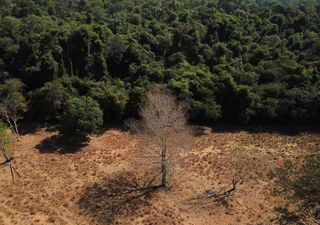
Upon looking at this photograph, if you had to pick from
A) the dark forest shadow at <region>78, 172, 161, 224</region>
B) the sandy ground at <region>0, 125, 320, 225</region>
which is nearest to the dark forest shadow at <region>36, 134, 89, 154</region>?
the sandy ground at <region>0, 125, 320, 225</region>

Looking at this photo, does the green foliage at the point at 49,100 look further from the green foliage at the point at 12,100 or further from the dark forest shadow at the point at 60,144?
the dark forest shadow at the point at 60,144

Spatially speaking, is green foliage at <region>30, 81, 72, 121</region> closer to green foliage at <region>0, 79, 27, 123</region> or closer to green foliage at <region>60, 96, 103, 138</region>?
green foliage at <region>0, 79, 27, 123</region>

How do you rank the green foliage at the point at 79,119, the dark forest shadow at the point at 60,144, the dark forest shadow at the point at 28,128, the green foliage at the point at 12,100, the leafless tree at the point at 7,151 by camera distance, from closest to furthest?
1. the leafless tree at the point at 7,151
2. the dark forest shadow at the point at 60,144
3. the green foliage at the point at 79,119
4. the green foliage at the point at 12,100
5. the dark forest shadow at the point at 28,128

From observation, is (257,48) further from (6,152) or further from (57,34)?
(6,152)

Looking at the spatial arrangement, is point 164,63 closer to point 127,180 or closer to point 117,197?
point 127,180

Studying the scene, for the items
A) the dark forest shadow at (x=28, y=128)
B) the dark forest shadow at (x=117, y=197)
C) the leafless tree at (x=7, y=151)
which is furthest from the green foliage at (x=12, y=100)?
the dark forest shadow at (x=117, y=197)

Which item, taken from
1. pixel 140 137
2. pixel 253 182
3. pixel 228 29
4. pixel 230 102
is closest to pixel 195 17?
pixel 228 29
